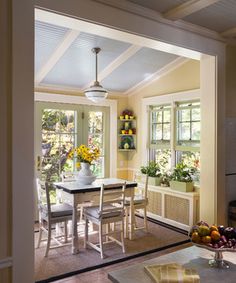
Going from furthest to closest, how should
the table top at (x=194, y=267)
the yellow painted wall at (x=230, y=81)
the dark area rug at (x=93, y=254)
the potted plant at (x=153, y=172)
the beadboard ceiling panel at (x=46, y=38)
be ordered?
the potted plant at (x=153, y=172) < the yellow painted wall at (x=230, y=81) < the beadboard ceiling panel at (x=46, y=38) < the dark area rug at (x=93, y=254) < the table top at (x=194, y=267)

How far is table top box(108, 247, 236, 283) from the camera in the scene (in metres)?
1.54

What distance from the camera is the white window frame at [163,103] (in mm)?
4789

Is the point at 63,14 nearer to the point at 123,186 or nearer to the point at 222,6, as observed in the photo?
the point at 222,6

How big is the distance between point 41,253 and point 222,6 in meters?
3.57

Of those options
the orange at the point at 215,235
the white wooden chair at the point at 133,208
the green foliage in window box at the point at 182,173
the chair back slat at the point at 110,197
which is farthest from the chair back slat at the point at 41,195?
the orange at the point at 215,235

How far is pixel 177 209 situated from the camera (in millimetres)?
4715

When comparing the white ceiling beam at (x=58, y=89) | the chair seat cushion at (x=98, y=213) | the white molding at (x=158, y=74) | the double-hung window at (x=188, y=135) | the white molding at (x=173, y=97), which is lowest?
the chair seat cushion at (x=98, y=213)

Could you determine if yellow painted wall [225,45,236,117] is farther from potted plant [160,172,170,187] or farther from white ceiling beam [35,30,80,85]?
white ceiling beam [35,30,80,85]

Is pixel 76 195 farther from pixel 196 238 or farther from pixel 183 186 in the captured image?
pixel 196 238

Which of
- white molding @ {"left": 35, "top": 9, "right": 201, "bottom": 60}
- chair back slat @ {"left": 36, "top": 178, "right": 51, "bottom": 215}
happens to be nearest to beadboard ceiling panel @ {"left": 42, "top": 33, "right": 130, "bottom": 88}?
white molding @ {"left": 35, "top": 9, "right": 201, "bottom": 60}

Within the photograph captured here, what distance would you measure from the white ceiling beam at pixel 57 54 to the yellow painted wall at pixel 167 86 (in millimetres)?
2015

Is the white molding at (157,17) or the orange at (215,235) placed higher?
the white molding at (157,17)

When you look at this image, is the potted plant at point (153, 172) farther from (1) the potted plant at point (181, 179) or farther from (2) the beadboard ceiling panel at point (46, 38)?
(2) the beadboard ceiling panel at point (46, 38)

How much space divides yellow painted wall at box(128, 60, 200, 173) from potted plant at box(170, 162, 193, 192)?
117 cm
